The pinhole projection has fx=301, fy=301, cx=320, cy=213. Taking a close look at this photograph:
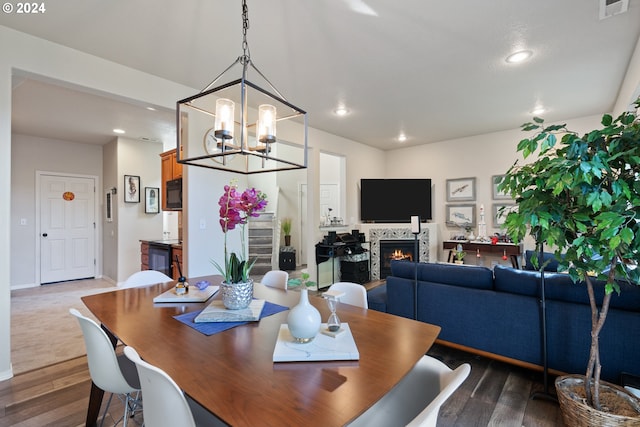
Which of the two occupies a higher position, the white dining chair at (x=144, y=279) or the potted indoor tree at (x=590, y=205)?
the potted indoor tree at (x=590, y=205)

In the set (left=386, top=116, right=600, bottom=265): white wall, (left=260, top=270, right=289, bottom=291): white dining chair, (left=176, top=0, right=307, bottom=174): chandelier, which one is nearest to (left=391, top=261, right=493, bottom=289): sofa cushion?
(left=260, top=270, right=289, bottom=291): white dining chair

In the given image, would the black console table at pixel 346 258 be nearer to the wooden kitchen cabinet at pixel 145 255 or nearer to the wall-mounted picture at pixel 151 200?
the wooden kitchen cabinet at pixel 145 255

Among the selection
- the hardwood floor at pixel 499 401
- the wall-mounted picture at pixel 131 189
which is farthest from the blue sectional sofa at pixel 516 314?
the wall-mounted picture at pixel 131 189

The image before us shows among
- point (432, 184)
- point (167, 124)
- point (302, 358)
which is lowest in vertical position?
point (302, 358)

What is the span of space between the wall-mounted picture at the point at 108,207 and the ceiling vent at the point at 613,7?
7085 millimetres

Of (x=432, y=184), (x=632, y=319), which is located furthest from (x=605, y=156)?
(x=432, y=184)

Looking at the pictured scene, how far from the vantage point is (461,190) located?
594cm

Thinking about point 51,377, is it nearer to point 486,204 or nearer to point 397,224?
point 397,224

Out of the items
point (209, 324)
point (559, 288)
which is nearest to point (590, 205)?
point (559, 288)

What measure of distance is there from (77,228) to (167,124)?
10.1ft

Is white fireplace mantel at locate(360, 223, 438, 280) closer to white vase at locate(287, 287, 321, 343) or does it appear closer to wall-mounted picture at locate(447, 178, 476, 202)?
wall-mounted picture at locate(447, 178, 476, 202)

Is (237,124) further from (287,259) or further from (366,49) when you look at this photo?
(287,259)

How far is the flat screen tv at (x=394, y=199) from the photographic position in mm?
A: 6180

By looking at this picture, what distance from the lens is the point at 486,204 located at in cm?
566
